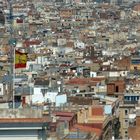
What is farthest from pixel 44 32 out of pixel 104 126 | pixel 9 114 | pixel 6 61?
pixel 9 114

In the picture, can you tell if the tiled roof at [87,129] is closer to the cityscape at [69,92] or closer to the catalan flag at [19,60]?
the cityscape at [69,92]

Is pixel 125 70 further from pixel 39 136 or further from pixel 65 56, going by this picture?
pixel 39 136

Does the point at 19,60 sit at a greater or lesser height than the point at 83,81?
greater

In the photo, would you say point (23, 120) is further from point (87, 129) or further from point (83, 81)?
point (83, 81)

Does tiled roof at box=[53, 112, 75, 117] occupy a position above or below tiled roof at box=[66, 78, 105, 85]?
above

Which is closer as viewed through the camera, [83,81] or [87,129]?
[87,129]

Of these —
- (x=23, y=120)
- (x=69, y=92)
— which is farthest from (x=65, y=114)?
(x=23, y=120)

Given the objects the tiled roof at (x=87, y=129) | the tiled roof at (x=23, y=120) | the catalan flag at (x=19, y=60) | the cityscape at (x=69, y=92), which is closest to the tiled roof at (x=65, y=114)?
the cityscape at (x=69, y=92)

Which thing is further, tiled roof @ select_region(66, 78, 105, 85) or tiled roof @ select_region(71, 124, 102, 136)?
tiled roof @ select_region(66, 78, 105, 85)

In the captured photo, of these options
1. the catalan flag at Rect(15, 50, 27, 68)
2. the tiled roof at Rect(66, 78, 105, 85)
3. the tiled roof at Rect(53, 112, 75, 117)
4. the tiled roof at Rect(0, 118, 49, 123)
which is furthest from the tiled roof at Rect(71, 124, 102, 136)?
the tiled roof at Rect(66, 78, 105, 85)

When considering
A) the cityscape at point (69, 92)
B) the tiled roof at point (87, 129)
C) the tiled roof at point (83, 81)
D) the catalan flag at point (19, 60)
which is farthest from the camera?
the tiled roof at point (83, 81)

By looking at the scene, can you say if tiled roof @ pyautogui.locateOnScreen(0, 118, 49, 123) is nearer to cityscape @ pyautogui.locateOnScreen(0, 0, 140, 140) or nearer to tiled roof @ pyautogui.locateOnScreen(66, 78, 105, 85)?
cityscape @ pyautogui.locateOnScreen(0, 0, 140, 140)
